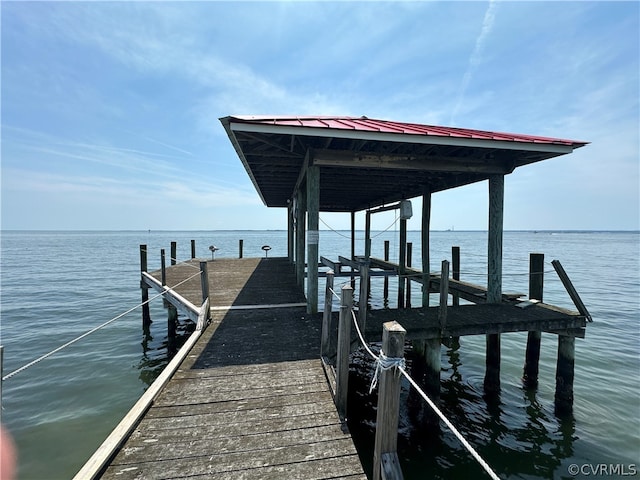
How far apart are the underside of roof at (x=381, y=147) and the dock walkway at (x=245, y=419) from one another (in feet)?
12.1

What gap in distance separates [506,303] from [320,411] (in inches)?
241

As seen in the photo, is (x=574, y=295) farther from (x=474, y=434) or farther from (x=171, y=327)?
(x=171, y=327)

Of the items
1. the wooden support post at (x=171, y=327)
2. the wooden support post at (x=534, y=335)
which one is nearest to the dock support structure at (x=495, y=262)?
the wooden support post at (x=534, y=335)

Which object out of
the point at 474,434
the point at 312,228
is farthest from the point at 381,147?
the point at 474,434

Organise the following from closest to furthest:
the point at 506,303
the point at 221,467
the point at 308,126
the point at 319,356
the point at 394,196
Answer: the point at 221,467 < the point at 319,356 < the point at 308,126 < the point at 506,303 < the point at 394,196

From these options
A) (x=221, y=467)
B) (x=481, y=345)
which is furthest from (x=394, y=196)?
(x=221, y=467)

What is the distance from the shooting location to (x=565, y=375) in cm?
662

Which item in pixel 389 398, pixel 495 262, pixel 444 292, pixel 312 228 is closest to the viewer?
pixel 389 398

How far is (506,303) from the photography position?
7.52 m

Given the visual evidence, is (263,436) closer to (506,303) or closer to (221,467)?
(221,467)

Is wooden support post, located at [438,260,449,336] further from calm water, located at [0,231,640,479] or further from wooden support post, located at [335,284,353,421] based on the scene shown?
wooden support post, located at [335,284,353,421]

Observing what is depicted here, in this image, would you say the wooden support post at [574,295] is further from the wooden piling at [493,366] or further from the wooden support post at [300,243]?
the wooden support post at [300,243]

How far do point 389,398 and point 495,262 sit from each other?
20.2ft

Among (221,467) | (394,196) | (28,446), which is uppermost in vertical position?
(394,196)
